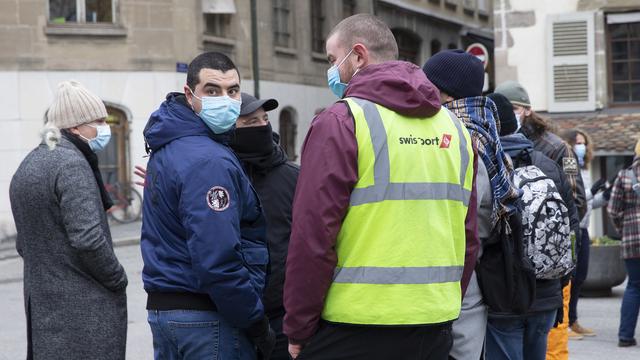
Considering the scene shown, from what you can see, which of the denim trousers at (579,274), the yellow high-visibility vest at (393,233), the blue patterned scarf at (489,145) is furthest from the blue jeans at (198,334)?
the denim trousers at (579,274)

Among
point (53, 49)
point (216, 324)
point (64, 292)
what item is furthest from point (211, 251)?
point (53, 49)

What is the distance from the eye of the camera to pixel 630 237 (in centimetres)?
968

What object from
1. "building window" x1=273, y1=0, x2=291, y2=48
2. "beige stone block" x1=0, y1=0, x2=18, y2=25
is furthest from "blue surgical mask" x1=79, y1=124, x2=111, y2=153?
"building window" x1=273, y1=0, x2=291, y2=48

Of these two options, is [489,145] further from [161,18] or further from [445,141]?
[161,18]

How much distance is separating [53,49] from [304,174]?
22.0 m

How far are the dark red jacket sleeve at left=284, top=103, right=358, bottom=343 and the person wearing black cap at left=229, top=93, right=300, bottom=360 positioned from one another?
139 cm

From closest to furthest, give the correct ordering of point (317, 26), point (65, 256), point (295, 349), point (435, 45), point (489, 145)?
1. point (295, 349)
2. point (489, 145)
3. point (65, 256)
4. point (317, 26)
5. point (435, 45)

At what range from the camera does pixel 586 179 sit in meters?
11.0

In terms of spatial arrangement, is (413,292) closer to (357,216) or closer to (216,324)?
(357,216)

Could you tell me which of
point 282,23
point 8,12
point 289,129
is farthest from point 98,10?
point 289,129

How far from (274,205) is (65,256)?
3.35 ft

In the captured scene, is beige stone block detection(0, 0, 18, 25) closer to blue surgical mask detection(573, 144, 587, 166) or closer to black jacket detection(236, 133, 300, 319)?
blue surgical mask detection(573, 144, 587, 166)

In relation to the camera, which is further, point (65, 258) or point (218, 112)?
point (65, 258)

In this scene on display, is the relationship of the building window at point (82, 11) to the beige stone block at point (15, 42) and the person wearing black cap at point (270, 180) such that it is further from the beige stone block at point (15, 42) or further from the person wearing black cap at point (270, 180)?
the person wearing black cap at point (270, 180)
